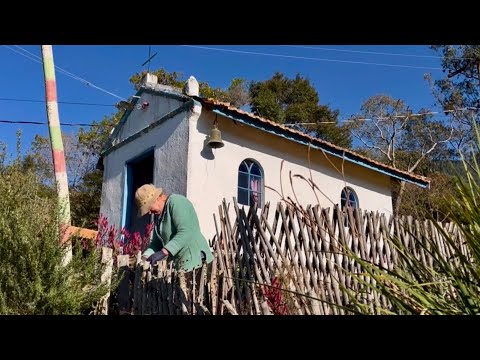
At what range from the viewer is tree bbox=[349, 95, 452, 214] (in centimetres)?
2528

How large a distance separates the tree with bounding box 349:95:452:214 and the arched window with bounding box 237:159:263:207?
51.8ft

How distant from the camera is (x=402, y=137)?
85.5 ft

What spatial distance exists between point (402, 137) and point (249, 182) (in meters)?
17.6

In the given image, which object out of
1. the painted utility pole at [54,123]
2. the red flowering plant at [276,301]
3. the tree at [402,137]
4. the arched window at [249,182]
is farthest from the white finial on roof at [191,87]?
the tree at [402,137]

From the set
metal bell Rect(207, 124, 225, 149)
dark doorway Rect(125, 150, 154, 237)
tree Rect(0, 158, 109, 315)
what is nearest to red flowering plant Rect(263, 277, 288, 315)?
tree Rect(0, 158, 109, 315)

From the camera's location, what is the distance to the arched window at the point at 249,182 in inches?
402

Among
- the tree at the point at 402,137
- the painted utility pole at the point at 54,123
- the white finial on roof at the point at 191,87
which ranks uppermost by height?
the tree at the point at 402,137

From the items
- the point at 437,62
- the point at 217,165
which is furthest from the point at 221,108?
the point at 437,62

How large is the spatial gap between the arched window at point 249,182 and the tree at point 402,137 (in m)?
15.8

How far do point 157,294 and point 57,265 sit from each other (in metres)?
0.86

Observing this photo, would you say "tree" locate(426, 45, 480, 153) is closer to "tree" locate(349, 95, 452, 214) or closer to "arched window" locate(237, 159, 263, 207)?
"tree" locate(349, 95, 452, 214)

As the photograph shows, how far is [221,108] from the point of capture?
957 cm

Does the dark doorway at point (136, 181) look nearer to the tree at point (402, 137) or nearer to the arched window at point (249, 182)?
the arched window at point (249, 182)

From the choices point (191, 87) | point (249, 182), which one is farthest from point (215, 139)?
point (249, 182)
